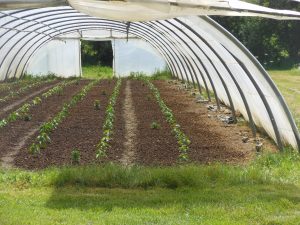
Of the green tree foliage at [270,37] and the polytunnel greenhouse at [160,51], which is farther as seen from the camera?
the green tree foliage at [270,37]

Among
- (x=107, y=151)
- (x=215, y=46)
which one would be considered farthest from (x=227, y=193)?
(x=215, y=46)

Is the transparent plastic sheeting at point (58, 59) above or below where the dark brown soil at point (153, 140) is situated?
above

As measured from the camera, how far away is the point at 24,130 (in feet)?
38.3

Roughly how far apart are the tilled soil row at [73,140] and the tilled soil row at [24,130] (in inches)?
2.8

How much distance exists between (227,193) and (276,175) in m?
1.18

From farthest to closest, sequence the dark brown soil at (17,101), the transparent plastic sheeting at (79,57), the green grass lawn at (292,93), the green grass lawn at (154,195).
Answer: the transparent plastic sheeting at (79,57) → the green grass lawn at (292,93) → the dark brown soil at (17,101) → the green grass lawn at (154,195)

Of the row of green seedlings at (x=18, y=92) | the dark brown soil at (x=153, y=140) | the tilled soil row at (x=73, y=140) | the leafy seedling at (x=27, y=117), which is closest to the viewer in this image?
the tilled soil row at (x=73, y=140)

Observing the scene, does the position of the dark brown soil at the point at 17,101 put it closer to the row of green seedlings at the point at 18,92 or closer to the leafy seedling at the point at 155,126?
the row of green seedlings at the point at 18,92

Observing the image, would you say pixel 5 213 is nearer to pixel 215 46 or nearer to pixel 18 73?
pixel 215 46

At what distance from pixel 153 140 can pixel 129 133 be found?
0.91 metres

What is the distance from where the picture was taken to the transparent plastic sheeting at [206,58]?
9562 millimetres

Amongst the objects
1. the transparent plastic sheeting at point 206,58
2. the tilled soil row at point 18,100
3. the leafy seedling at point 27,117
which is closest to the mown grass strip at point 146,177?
→ the transparent plastic sheeting at point 206,58

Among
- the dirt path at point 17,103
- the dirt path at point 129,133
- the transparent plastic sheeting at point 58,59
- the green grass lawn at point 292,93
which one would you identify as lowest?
the green grass lawn at point 292,93

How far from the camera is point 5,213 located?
6129 millimetres
